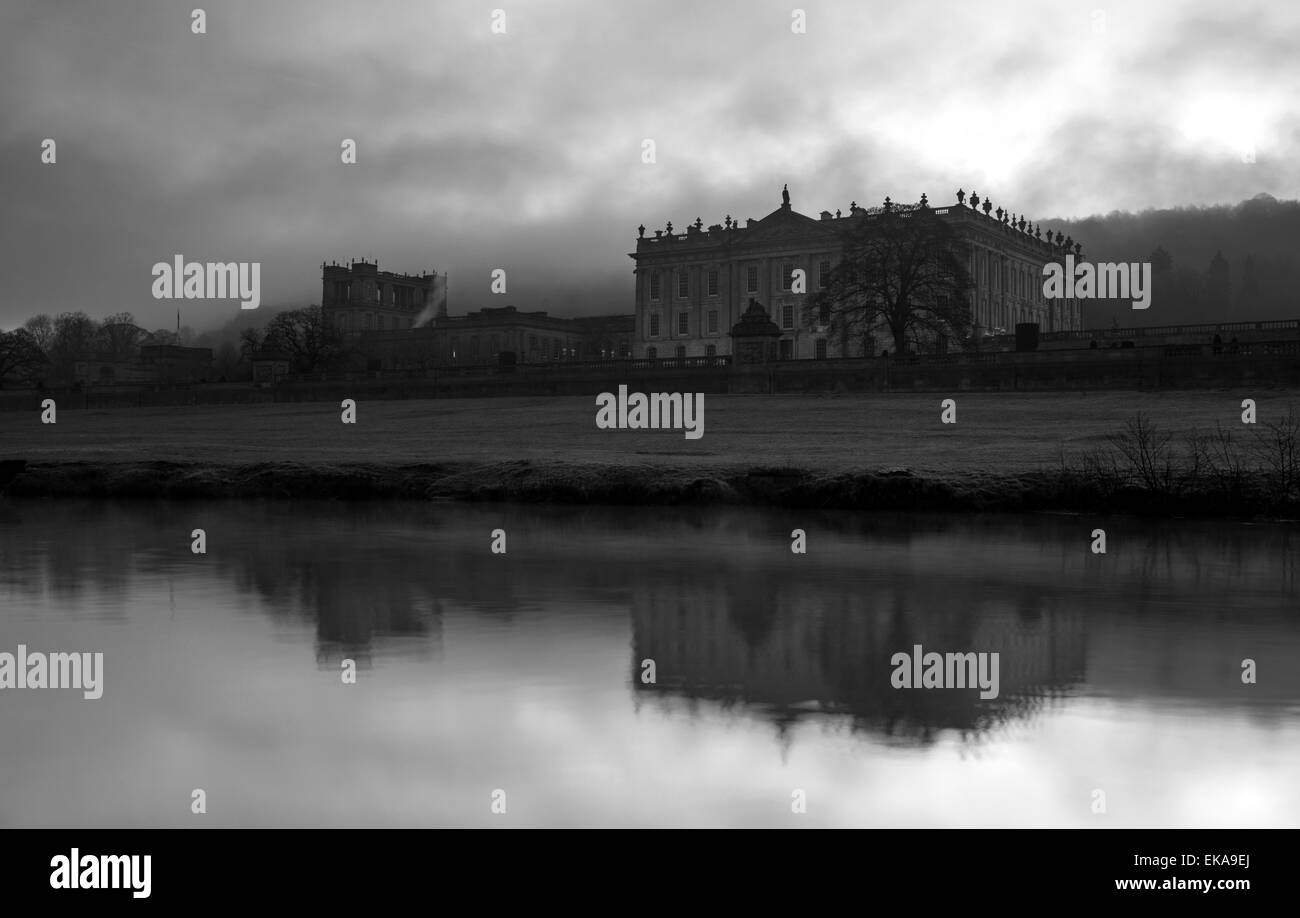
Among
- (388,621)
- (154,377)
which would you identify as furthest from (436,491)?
(154,377)

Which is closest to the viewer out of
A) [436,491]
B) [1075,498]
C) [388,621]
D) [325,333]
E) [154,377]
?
[388,621]

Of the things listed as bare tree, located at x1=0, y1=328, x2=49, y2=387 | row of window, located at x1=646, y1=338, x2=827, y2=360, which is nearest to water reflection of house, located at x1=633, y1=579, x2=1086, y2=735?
row of window, located at x1=646, y1=338, x2=827, y2=360

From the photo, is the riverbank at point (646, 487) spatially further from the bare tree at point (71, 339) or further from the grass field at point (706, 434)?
the bare tree at point (71, 339)

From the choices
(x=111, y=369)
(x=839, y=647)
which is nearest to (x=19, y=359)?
(x=111, y=369)

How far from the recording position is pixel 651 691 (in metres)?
8.83

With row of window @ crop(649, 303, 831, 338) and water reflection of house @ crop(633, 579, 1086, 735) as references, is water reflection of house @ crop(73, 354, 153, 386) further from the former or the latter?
water reflection of house @ crop(633, 579, 1086, 735)

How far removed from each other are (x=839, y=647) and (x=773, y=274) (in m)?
116

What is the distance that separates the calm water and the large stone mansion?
3869 inches

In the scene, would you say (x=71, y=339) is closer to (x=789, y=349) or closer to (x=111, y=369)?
(x=111, y=369)

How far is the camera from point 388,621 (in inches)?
469

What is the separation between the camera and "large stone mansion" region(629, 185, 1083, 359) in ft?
388
